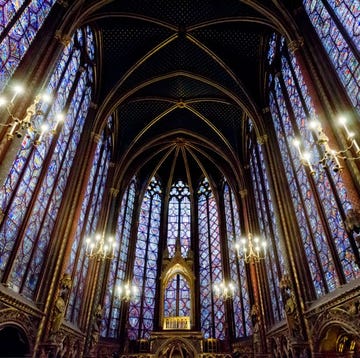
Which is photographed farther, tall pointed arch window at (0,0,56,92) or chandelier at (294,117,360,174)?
tall pointed arch window at (0,0,56,92)

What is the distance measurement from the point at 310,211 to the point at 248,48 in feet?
32.5

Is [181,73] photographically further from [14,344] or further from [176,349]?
[176,349]

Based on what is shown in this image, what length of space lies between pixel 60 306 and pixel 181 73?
13615 millimetres

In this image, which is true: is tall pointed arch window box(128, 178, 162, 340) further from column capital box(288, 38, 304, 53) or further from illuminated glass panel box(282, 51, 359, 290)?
column capital box(288, 38, 304, 53)

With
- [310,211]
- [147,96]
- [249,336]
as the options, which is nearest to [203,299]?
[249,336]

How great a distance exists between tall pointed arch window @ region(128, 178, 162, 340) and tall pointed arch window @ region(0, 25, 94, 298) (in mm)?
10159

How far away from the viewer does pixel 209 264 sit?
70.7 feet

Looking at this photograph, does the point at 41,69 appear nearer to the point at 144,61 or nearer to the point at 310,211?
the point at 144,61

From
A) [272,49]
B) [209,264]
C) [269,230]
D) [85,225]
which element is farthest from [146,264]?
[272,49]

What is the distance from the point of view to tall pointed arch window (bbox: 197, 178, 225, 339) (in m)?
19.1

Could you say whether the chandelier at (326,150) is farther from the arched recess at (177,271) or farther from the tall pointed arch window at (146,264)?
the tall pointed arch window at (146,264)

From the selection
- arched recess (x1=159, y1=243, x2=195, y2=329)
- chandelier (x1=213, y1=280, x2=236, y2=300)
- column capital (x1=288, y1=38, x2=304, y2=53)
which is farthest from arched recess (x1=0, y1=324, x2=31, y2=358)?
column capital (x1=288, y1=38, x2=304, y2=53)

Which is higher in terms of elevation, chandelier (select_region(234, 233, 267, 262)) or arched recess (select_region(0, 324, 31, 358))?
chandelier (select_region(234, 233, 267, 262))

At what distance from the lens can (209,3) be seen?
14906 millimetres
